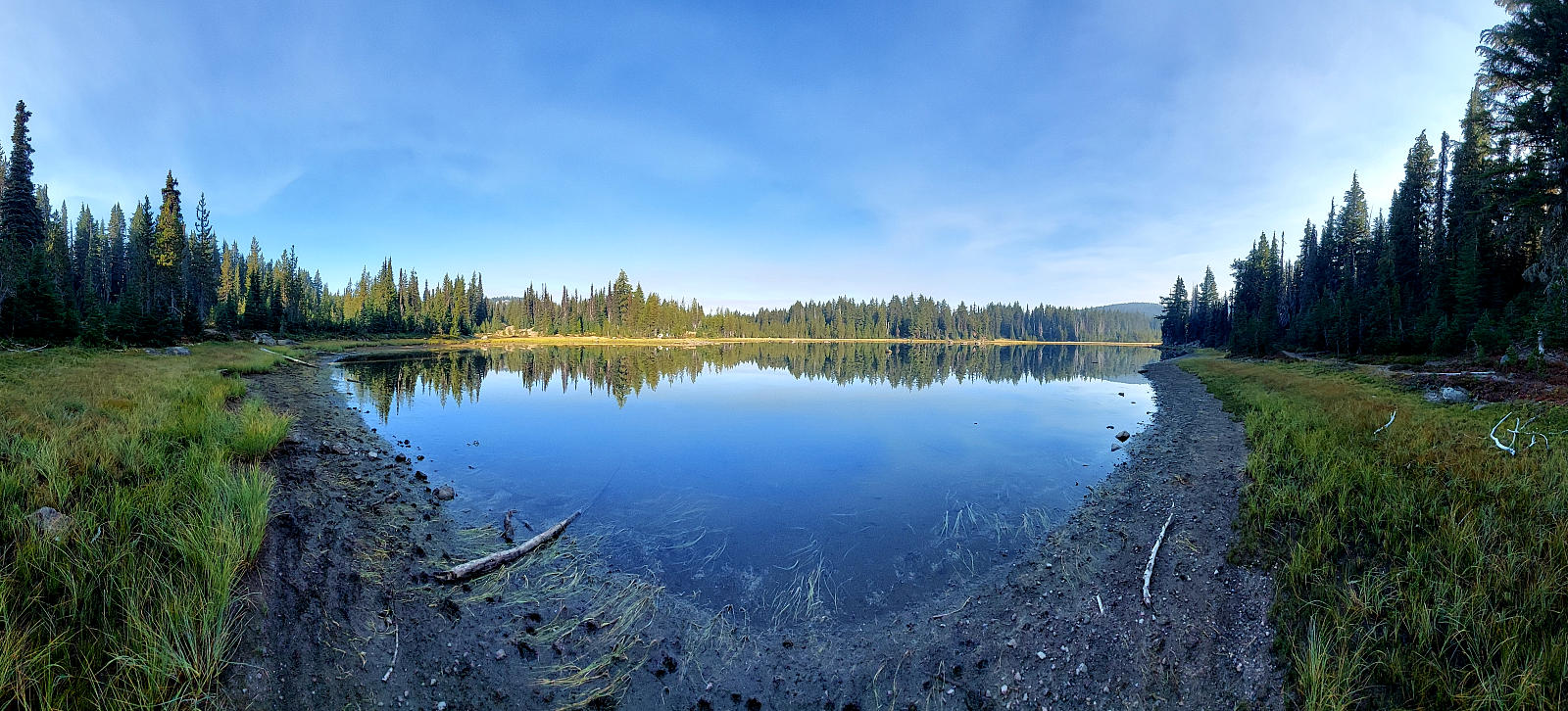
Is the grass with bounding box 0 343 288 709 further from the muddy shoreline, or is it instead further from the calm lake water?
the calm lake water

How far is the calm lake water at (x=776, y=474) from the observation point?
360 inches

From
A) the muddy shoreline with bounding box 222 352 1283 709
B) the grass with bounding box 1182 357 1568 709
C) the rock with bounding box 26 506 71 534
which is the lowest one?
the muddy shoreline with bounding box 222 352 1283 709

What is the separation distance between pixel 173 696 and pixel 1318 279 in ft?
322

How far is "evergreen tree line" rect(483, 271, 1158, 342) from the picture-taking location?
121375mm

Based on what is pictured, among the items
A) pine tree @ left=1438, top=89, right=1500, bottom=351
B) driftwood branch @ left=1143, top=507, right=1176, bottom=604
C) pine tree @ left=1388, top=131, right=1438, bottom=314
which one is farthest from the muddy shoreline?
pine tree @ left=1388, top=131, right=1438, bottom=314

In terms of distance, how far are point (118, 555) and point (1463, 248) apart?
6141 cm

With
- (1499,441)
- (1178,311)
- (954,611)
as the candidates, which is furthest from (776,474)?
(1178,311)

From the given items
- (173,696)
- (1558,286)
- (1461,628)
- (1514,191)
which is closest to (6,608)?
(173,696)

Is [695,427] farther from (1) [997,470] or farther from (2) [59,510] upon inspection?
(2) [59,510]

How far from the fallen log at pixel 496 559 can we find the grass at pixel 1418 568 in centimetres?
1004

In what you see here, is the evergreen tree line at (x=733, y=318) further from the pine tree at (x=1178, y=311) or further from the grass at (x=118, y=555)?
the grass at (x=118, y=555)

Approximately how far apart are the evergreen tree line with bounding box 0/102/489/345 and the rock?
38.7 m

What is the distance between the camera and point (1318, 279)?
6700 centimetres

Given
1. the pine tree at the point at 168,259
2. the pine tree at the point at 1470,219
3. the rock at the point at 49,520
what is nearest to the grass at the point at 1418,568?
the rock at the point at 49,520
